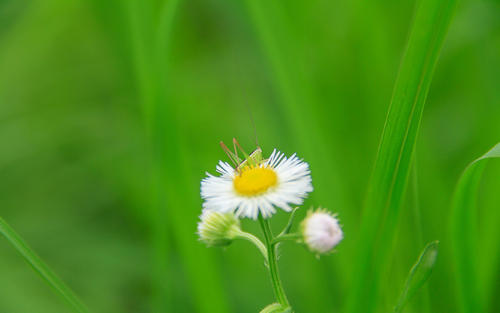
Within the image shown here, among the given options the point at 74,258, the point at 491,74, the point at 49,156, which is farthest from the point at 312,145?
the point at 49,156

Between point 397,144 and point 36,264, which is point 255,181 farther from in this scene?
point 36,264

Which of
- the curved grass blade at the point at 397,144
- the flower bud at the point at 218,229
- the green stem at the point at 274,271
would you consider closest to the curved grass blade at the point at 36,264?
the flower bud at the point at 218,229

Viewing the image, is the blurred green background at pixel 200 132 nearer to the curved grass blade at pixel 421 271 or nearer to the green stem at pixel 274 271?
the curved grass blade at pixel 421 271

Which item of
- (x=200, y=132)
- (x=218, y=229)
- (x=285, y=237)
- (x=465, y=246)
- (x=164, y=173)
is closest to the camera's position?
(x=285, y=237)

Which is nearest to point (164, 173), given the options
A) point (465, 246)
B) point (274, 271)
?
point (274, 271)

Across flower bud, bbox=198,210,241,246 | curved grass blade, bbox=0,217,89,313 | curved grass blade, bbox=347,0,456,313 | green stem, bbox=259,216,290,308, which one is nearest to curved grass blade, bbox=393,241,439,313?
curved grass blade, bbox=347,0,456,313
